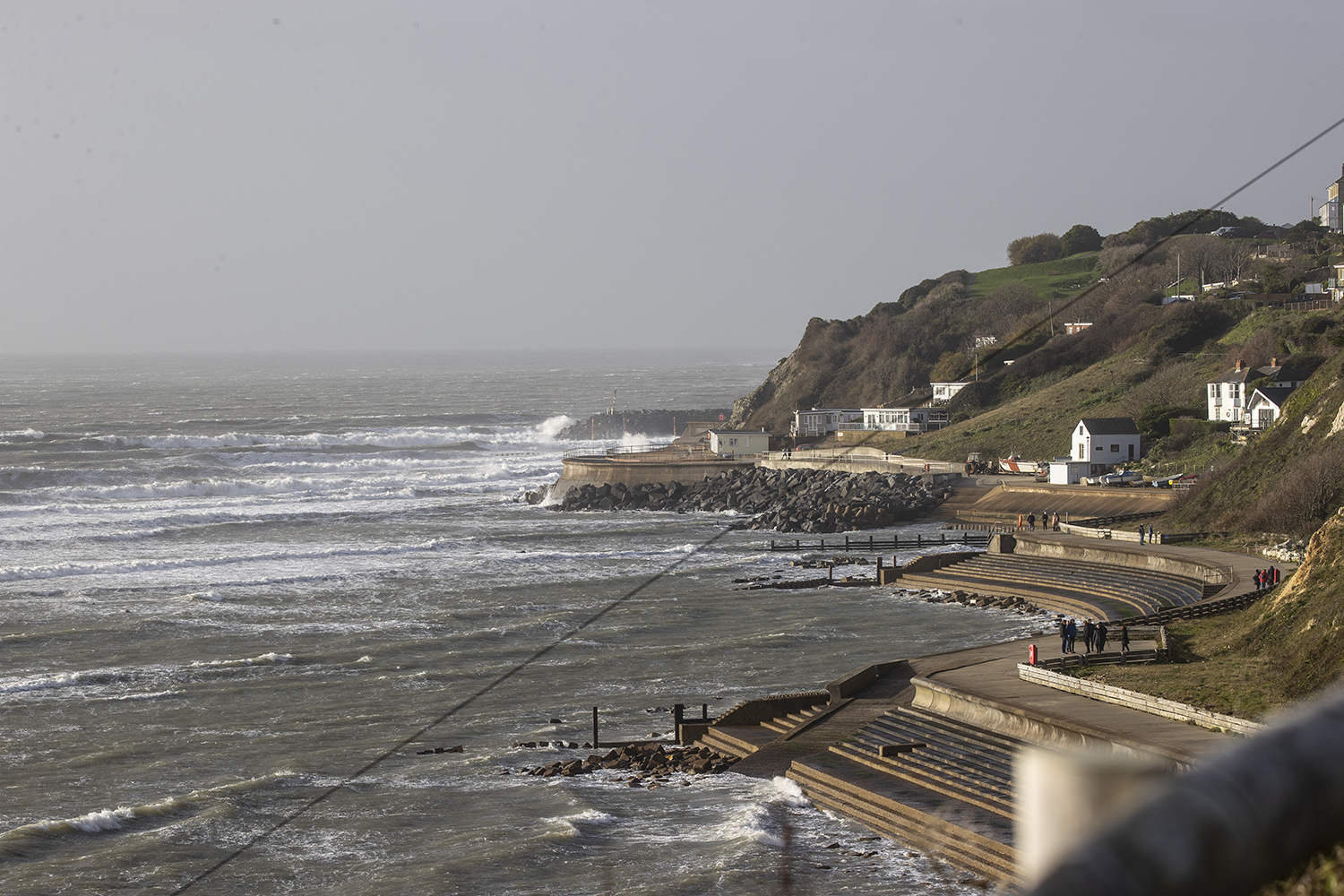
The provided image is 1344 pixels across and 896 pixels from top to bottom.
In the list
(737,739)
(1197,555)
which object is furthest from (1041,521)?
(737,739)

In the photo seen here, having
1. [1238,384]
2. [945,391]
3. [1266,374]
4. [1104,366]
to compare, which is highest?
[1104,366]

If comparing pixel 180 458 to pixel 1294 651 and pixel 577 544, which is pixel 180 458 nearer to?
pixel 577 544

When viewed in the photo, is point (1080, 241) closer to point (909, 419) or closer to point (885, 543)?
point (909, 419)

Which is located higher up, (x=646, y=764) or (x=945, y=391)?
(x=945, y=391)

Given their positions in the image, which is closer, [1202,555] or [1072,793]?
[1072,793]

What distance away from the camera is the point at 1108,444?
60.1 metres

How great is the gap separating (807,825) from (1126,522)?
31966 millimetres

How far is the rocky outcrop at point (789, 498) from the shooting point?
59219 millimetres

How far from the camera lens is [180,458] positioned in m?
A: 98.9

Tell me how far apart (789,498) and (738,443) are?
1466 centimetres

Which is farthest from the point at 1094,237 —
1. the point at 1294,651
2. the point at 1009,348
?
the point at 1294,651

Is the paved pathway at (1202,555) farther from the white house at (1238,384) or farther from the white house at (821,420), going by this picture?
the white house at (821,420)

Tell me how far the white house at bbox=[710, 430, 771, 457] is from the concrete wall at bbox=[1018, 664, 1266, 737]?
184ft

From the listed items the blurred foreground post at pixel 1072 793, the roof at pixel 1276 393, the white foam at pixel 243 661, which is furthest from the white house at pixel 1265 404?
the blurred foreground post at pixel 1072 793
